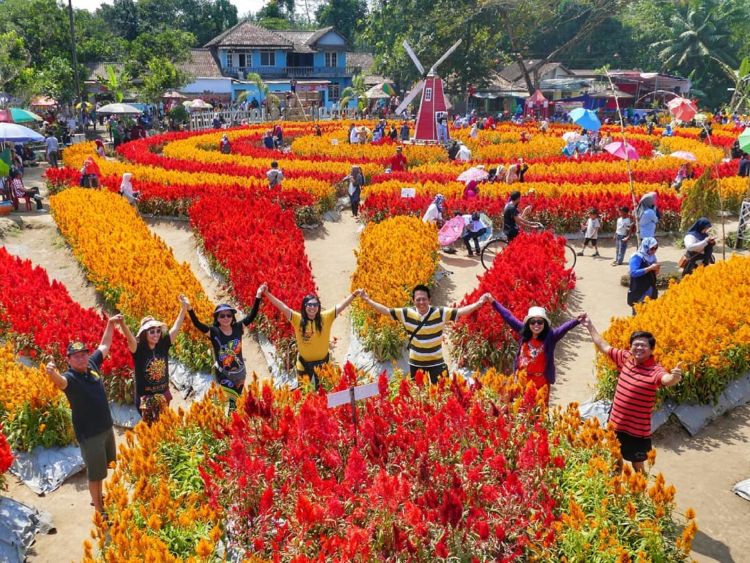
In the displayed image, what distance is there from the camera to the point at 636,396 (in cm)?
527

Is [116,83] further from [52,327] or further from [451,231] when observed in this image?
[52,327]

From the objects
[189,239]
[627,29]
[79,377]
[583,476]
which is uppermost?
[627,29]

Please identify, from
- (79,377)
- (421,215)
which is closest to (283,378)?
(79,377)

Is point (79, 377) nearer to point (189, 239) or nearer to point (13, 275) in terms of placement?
point (13, 275)

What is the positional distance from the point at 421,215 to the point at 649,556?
11.5m

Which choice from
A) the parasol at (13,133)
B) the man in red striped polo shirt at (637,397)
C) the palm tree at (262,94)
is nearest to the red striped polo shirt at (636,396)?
the man in red striped polo shirt at (637,397)

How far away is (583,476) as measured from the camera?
4723 millimetres

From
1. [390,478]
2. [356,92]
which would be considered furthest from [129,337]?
[356,92]

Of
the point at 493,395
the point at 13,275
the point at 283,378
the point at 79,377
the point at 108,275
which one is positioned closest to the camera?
the point at 79,377

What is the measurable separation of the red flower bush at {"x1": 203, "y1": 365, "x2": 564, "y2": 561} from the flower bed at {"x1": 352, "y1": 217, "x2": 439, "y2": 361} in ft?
8.21

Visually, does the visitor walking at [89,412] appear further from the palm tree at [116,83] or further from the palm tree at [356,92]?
the palm tree at [356,92]

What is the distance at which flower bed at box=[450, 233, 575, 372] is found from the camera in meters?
8.09

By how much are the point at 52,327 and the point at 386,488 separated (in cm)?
571

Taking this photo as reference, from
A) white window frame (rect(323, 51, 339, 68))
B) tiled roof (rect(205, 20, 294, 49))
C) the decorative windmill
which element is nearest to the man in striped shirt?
the decorative windmill
